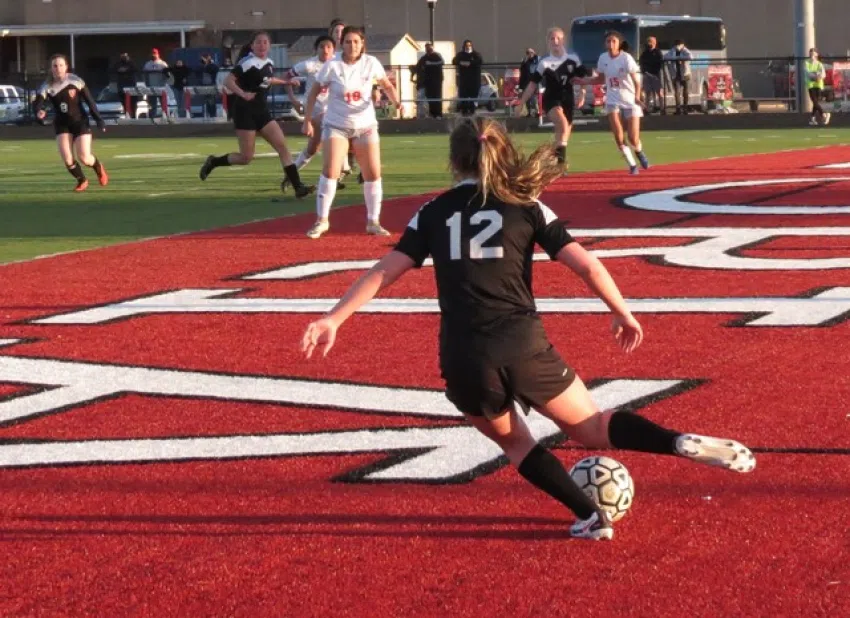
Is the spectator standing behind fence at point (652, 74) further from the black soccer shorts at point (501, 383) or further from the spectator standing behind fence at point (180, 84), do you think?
the black soccer shorts at point (501, 383)

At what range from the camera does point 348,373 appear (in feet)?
29.2

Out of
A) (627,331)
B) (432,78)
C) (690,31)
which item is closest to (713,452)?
(627,331)

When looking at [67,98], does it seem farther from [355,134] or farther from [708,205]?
[708,205]

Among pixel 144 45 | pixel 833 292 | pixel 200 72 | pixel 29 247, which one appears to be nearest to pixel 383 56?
pixel 200 72

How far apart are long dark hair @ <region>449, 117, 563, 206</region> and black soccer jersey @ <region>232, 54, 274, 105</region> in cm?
1427

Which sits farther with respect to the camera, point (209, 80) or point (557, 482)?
point (209, 80)

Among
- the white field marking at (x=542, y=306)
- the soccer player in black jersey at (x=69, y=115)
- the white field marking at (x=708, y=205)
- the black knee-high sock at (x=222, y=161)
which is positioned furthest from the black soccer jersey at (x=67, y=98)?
the white field marking at (x=542, y=306)

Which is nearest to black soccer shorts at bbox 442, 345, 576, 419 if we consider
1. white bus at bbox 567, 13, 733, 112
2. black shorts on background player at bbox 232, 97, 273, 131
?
black shorts on background player at bbox 232, 97, 273, 131

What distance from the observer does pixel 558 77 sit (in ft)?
76.3

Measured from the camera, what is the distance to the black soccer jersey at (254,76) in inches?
779

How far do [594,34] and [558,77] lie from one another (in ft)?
107

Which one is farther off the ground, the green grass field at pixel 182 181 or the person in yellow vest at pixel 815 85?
the person in yellow vest at pixel 815 85

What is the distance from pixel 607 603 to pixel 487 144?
60.8 inches

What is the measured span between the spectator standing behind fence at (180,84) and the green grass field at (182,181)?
22.1ft
